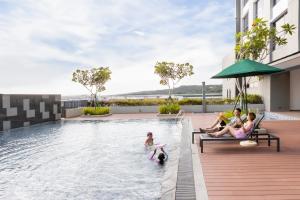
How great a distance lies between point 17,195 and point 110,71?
2721 centimetres

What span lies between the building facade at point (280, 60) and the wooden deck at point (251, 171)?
10.1m

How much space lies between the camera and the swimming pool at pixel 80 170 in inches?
265

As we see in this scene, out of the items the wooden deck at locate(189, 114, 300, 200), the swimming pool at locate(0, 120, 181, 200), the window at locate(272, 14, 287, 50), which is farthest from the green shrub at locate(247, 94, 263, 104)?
the wooden deck at locate(189, 114, 300, 200)

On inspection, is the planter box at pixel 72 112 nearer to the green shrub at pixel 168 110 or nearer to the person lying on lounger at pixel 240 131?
the green shrub at pixel 168 110

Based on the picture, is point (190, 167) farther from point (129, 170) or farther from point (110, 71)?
point (110, 71)

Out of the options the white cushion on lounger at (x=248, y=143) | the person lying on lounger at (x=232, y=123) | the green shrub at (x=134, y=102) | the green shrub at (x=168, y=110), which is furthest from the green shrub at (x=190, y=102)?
the white cushion on lounger at (x=248, y=143)

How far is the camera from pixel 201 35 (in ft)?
88.0

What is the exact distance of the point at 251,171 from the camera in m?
6.56

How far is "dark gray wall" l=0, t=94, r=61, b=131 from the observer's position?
20.3 meters

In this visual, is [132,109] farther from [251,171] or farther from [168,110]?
[251,171]

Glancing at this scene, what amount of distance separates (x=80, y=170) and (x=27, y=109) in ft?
50.4

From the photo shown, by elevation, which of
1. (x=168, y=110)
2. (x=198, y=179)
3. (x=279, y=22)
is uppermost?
(x=279, y=22)

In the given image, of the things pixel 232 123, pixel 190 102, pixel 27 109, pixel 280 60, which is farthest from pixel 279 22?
pixel 27 109

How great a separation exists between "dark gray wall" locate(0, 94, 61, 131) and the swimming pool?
6885mm
